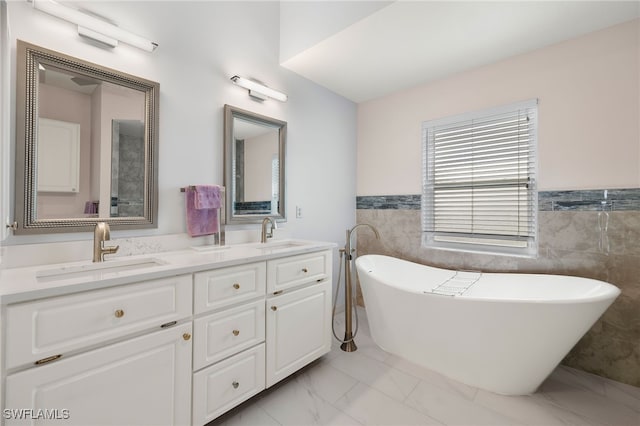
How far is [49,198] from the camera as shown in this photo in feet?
4.56

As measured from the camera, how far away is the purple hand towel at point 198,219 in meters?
1.86

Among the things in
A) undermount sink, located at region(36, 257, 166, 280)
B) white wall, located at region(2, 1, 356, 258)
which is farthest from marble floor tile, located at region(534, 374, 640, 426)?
undermount sink, located at region(36, 257, 166, 280)

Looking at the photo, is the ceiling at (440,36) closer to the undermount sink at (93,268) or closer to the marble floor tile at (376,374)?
the undermount sink at (93,268)

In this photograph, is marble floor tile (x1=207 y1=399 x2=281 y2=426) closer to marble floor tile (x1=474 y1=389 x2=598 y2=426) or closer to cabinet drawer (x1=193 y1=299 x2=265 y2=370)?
cabinet drawer (x1=193 y1=299 x2=265 y2=370)

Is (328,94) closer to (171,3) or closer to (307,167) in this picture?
(307,167)

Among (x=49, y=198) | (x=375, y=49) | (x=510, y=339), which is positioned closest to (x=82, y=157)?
(x=49, y=198)

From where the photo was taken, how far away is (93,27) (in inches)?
57.7

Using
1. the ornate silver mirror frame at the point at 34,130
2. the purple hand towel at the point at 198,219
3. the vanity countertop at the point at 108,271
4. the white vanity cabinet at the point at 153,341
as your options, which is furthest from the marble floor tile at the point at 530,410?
the ornate silver mirror frame at the point at 34,130

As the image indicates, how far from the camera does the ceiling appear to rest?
70.0 inches

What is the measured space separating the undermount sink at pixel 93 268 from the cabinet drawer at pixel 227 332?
1.29 feet

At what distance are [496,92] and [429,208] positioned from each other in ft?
3.74

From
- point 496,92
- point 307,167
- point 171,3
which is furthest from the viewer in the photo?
point 307,167

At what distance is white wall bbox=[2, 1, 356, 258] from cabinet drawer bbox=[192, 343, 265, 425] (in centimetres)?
88

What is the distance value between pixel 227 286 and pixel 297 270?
0.51 meters
